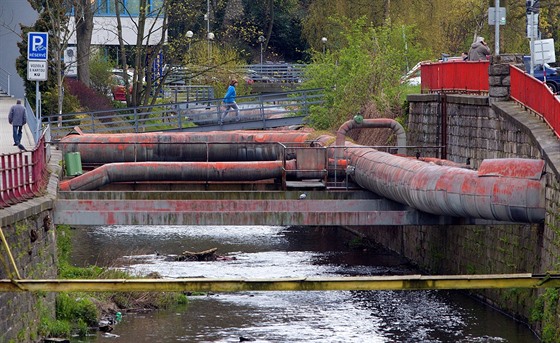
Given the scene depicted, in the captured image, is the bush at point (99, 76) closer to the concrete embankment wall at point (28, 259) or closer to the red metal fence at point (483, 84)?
the red metal fence at point (483, 84)

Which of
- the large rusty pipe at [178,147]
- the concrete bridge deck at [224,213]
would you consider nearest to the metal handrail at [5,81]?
the large rusty pipe at [178,147]

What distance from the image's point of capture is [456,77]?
1236 inches

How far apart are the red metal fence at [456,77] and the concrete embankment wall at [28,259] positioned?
10.7 m

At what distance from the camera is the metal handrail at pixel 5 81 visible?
2094 inches

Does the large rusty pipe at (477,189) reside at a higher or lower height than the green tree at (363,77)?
lower

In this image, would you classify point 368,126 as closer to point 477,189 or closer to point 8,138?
point 8,138

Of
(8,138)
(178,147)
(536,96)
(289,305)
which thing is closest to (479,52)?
(536,96)

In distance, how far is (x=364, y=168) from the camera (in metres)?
27.5

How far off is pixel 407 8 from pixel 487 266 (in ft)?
124

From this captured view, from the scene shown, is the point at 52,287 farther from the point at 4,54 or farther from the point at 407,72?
the point at 4,54

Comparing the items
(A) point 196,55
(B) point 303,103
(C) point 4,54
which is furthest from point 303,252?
(A) point 196,55

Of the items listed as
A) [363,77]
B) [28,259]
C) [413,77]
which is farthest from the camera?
[413,77]

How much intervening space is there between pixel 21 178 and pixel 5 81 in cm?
3476

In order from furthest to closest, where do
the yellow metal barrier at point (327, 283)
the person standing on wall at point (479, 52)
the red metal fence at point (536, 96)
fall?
the person standing on wall at point (479, 52) → the red metal fence at point (536, 96) → the yellow metal barrier at point (327, 283)
